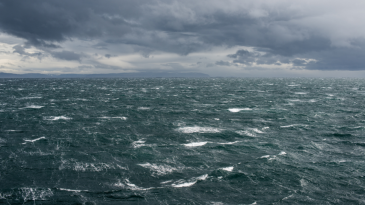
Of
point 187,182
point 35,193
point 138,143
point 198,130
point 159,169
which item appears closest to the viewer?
point 35,193

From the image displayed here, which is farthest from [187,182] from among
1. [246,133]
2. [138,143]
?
[246,133]

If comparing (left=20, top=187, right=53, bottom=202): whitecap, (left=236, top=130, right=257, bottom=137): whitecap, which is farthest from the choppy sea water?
(left=236, top=130, right=257, bottom=137): whitecap

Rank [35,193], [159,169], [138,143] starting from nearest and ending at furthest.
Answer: [35,193] < [159,169] < [138,143]

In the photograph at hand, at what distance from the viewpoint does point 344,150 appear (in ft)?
91.8

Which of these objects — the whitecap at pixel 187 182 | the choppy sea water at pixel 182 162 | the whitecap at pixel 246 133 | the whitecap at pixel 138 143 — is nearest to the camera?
the choppy sea water at pixel 182 162

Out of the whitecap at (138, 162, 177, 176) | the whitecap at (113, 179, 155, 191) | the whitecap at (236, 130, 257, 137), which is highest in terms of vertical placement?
the whitecap at (236, 130, 257, 137)

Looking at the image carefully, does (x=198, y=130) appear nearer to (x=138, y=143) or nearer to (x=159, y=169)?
(x=138, y=143)

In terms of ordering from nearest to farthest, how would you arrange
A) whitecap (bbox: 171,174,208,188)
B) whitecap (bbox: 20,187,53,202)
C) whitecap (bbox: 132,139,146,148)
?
whitecap (bbox: 20,187,53,202) → whitecap (bbox: 171,174,208,188) → whitecap (bbox: 132,139,146,148)

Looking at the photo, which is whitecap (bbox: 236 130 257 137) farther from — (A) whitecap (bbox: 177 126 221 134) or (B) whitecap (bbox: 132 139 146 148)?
(B) whitecap (bbox: 132 139 146 148)

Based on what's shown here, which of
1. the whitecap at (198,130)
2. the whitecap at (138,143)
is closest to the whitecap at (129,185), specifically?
the whitecap at (138,143)

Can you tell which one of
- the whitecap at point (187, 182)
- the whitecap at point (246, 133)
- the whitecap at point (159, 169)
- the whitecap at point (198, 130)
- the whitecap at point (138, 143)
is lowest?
the whitecap at point (187, 182)

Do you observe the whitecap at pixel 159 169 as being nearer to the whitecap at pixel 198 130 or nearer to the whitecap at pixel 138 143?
the whitecap at pixel 138 143

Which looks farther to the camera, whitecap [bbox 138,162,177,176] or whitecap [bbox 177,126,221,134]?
whitecap [bbox 177,126,221,134]

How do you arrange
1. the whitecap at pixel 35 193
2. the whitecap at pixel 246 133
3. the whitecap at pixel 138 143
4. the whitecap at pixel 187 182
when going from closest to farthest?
the whitecap at pixel 35 193, the whitecap at pixel 187 182, the whitecap at pixel 138 143, the whitecap at pixel 246 133
